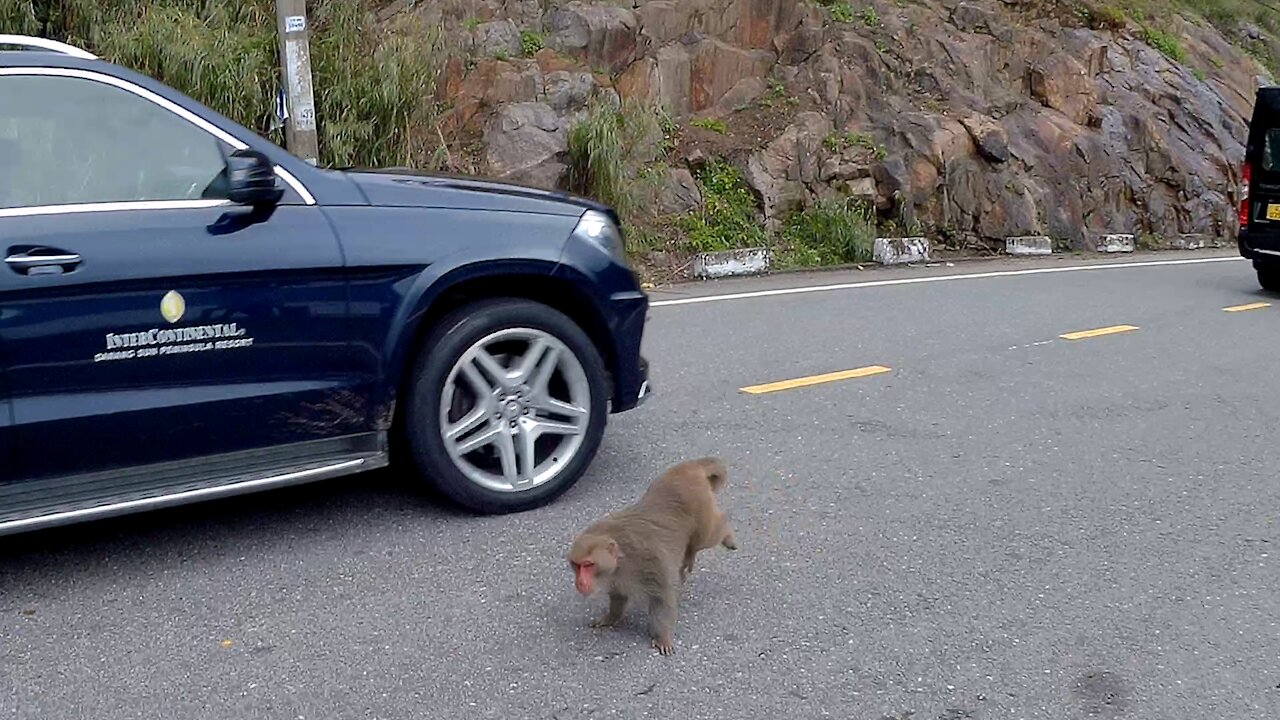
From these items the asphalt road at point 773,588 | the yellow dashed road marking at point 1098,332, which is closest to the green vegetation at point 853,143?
the yellow dashed road marking at point 1098,332

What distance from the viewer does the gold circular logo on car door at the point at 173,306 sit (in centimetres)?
416

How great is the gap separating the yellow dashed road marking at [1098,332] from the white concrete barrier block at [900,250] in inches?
188

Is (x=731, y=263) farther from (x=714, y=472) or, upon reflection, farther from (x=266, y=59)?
(x=714, y=472)

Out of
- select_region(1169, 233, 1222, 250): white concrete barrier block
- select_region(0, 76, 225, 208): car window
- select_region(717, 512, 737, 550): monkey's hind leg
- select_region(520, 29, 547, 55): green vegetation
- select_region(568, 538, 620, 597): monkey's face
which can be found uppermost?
select_region(520, 29, 547, 55): green vegetation

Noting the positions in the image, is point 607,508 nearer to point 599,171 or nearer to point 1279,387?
point 1279,387

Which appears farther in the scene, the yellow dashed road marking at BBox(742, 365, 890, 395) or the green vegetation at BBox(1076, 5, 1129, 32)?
the green vegetation at BBox(1076, 5, 1129, 32)

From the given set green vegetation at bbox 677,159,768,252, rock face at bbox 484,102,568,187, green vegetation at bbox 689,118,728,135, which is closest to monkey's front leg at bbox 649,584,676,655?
rock face at bbox 484,102,568,187

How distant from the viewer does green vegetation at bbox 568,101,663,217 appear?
13.3 meters

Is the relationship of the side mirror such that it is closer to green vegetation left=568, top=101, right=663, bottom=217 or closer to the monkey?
the monkey

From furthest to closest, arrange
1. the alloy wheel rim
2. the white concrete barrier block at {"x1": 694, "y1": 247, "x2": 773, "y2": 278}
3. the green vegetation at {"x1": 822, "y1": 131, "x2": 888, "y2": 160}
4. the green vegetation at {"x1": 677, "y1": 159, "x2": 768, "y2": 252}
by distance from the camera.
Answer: the green vegetation at {"x1": 822, "y1": 131, "x2": 888, "y2": 160}, the green vegetation at {"x1": 677, "y1": 159, "x2": 768, "y2": 252}, the white concrete barrier block at {"x1": 694, "y1": 247, "x2": 773, "y2": 278}, the alloy wheel rim

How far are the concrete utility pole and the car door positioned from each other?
639 centimetres

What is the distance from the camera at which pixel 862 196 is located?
608 inches

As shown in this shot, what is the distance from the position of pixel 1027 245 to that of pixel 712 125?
14.0 ft

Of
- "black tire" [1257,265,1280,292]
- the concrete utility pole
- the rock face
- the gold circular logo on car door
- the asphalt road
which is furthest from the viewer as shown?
the rock face
